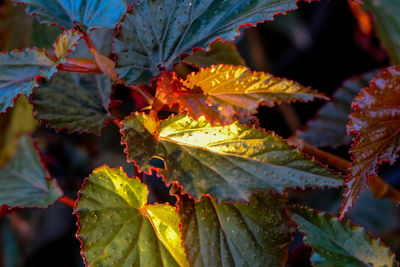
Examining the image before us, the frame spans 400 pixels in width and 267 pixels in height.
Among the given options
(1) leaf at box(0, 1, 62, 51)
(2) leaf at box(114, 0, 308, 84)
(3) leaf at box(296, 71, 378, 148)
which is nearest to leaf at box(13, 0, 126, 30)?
(2) leaf at box(114, 0, 308, 84)

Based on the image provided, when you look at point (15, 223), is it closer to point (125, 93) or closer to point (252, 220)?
point (125, 93)

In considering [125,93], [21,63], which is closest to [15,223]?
[125,93]

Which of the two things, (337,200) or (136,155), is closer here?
Answer: (136,155)

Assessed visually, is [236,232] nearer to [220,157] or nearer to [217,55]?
[220,157]

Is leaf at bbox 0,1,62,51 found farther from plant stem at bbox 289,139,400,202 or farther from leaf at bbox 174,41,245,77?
plant stem at bbox 289,139,400,202

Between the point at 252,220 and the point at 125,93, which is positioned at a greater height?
the point at 125,93

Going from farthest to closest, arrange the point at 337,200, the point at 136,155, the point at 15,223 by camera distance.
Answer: the point at 15,223 → the point at 337,200 → the point at 136,155

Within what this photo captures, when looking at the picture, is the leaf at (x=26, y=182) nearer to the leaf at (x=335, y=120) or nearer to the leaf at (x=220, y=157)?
the leaf at (x=220, y=157)
